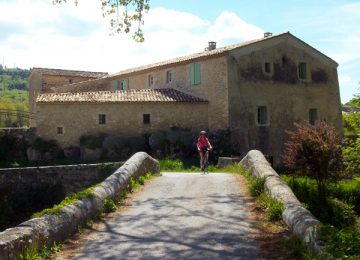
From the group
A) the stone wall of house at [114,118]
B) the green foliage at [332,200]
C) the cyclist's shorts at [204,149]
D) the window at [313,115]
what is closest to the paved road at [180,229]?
the green foliage at [332,200]

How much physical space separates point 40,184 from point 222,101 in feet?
41.4

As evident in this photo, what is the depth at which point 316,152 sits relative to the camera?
14.9m

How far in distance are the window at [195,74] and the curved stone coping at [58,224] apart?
18618 millimetres

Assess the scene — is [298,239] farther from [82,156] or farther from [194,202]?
[82,156]

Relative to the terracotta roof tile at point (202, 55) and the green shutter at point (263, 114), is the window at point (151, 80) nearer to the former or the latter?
the terracotta roof tile at point (202, 55)

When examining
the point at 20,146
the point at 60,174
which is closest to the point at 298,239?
the point at 60,174

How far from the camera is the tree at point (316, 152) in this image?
14742 millimetres

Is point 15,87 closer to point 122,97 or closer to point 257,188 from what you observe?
point 122,97

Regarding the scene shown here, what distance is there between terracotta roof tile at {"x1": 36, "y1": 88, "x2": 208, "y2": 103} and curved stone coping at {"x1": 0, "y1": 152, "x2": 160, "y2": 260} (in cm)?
1704

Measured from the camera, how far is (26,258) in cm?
539

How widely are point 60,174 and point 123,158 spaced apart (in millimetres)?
6676

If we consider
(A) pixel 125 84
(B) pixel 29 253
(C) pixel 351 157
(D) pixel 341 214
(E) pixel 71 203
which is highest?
(A) pixel 125 84

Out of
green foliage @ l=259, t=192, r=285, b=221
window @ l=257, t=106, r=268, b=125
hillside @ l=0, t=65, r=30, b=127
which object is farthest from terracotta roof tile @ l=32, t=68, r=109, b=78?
green foliage @ l=259, t=192, r=285, b=221

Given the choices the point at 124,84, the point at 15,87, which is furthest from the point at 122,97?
the point at 15,87
